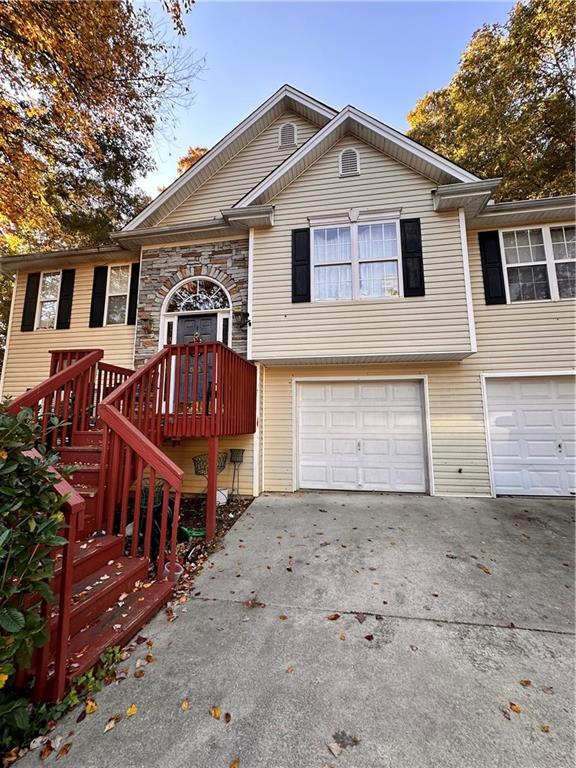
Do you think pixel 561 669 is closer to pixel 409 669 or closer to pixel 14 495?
pixel 409 669

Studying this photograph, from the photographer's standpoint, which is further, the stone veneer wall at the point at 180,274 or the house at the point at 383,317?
the stone veneer wall at the point at 180,274

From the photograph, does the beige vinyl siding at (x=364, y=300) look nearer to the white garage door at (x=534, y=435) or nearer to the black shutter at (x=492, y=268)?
the black shutter at (x=492, y=268)

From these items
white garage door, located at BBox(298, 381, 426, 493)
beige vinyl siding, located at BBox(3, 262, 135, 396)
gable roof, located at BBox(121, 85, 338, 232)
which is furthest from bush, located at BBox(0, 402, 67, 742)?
gable roof, located at BBox(121, 85, 338, 232)

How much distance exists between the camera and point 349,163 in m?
6.21

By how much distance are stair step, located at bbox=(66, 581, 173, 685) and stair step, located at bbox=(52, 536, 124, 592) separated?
38 cm

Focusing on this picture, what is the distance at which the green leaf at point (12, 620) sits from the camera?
1466 millimetres

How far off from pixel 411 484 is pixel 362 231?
4.91 m

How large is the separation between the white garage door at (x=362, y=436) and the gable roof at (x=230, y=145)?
5300 mm

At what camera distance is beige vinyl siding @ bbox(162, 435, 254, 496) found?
6172 millimetres

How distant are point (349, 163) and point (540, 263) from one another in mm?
4165

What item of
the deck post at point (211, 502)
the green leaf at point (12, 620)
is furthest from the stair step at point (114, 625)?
the deck post at point (211, 502)

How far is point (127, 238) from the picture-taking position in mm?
6945

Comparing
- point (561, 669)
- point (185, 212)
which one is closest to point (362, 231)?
point (185, 212)

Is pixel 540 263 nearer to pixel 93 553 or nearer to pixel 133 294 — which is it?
pixel 93 553
